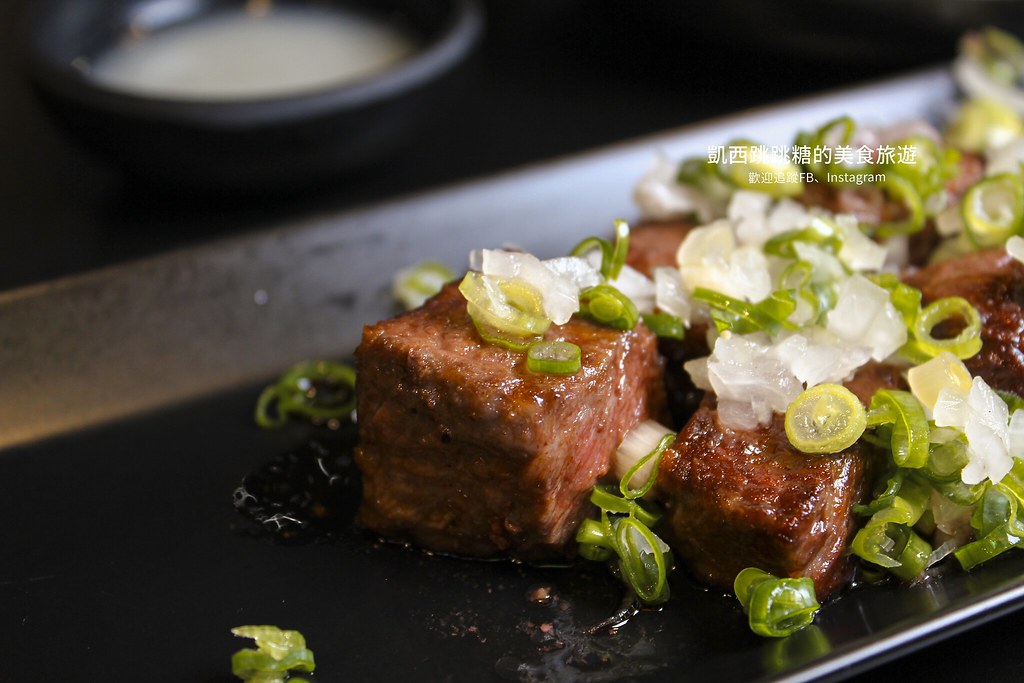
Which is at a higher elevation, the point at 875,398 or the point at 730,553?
the point at 875,398

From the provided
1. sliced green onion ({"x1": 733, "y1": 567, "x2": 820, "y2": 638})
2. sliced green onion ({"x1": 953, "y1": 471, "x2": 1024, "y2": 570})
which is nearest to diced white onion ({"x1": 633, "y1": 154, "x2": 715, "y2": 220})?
sliced green onion ({"x1": 953, "y1": 471, "x2": 1024, "y2": 570})

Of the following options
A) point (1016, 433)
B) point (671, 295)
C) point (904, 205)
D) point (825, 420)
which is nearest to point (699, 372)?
point (671, 295)

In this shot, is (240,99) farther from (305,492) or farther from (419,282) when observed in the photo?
(305,492)

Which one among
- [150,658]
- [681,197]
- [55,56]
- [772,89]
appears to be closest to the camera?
[150,658]

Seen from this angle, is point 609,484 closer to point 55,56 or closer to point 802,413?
point 802,413

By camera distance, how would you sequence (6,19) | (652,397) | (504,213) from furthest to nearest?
(6,19) → (504,213) → (652,397)

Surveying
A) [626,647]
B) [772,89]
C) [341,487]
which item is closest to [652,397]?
[626,647]

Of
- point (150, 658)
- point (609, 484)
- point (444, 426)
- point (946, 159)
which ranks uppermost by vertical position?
point (946, 159)
